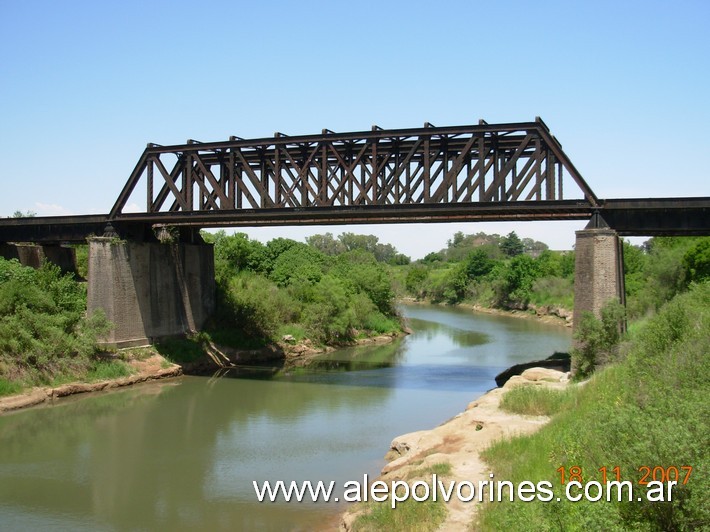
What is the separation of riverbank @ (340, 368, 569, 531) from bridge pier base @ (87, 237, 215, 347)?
1933 centimetres

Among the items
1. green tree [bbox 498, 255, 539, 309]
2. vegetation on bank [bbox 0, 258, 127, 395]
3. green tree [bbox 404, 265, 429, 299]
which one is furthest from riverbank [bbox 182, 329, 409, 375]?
green tree [bbox 404, 265, 429, 299]

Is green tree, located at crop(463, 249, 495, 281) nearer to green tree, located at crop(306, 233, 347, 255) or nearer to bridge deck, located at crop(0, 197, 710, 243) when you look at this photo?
green tree, located at crop(306, 233, 347, 255)

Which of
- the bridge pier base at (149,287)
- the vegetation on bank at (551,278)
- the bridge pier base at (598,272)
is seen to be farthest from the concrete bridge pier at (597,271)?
the bridge pier base at (149,287)

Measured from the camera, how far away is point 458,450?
54.1 ft

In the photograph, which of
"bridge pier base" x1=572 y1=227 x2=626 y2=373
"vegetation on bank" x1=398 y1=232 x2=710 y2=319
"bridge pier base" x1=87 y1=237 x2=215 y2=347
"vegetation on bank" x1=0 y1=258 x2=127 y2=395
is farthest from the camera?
"vegetation on bank" x1=398 y1=232 x2=710 y2=319

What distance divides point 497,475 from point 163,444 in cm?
1308

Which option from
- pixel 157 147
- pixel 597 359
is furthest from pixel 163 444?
pixel 157 147

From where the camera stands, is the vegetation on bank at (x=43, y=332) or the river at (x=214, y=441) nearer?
the river at (x=214, y=441)

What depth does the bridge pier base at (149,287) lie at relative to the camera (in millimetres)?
34344

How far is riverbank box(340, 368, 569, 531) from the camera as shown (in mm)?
13030

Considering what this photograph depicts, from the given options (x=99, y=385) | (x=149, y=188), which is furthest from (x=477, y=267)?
(x=99, y=385)

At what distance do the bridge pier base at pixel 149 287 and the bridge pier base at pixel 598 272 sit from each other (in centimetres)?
2163

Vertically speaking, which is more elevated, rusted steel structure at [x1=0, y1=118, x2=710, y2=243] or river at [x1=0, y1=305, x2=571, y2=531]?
rusted steel structure at [x1=0, y1=118, x2=710, y2=243]
